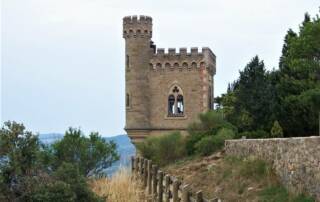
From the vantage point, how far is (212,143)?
98.6 feet

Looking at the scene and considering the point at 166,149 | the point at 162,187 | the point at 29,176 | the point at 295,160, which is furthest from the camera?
the point at 166,149

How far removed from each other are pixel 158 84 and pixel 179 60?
2.32 meters

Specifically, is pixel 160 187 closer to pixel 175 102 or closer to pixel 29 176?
pixel 29 176

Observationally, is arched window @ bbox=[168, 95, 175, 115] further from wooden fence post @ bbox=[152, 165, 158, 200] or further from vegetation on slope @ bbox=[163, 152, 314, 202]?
wooden fence post @ bbox=[152, 165, 158, 200]

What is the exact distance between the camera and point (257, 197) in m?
17.3

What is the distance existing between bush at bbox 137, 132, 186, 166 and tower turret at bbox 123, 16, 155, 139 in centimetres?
1410

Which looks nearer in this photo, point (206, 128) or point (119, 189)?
point (119, 189)

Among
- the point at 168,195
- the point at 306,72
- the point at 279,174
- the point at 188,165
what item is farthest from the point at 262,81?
the point at 168,195

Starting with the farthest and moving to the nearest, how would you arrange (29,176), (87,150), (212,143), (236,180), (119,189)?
(87,150), (212,143), (236,180), (119,189), (29,176)

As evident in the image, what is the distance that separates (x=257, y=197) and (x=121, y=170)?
Result: 3509 mm

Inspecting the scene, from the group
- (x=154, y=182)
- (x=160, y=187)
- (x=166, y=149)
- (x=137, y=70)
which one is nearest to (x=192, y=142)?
(x=166, y=149)

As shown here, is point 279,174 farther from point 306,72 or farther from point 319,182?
point 306,72

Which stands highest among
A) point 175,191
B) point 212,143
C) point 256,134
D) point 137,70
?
point 137,70

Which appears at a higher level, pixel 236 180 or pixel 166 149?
pixel 166 149
